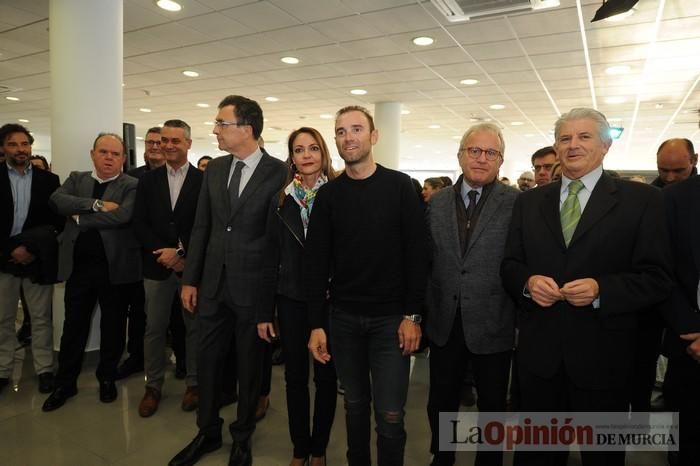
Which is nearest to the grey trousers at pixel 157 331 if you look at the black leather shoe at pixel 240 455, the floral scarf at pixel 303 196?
the black leather shoe at pixel 240 455

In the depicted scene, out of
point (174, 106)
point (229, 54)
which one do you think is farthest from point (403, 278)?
point (174, 106)

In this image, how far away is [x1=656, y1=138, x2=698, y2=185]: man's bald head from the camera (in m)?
3.06

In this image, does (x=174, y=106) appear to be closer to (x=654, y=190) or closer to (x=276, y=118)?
(x=276, y=118)

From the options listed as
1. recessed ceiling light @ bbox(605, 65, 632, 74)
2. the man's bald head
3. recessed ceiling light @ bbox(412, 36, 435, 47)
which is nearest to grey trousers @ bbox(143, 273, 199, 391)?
the man's bald head

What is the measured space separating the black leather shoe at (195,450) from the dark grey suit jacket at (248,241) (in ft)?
2.60

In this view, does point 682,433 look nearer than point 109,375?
Yes

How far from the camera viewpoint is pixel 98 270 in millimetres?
3070

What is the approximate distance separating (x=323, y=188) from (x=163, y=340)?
179 centimetres

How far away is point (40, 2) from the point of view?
4582 mm

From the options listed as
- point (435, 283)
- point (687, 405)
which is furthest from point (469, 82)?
point (687, 405)

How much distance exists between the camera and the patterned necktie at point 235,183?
7.63 feet

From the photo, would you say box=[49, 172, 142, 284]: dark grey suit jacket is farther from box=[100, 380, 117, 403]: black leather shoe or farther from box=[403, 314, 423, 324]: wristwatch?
box=[403, 314, 423, 324]: wristwatch

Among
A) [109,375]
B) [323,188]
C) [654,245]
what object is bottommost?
[109,375]

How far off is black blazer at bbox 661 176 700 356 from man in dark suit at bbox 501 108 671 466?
28 cm
